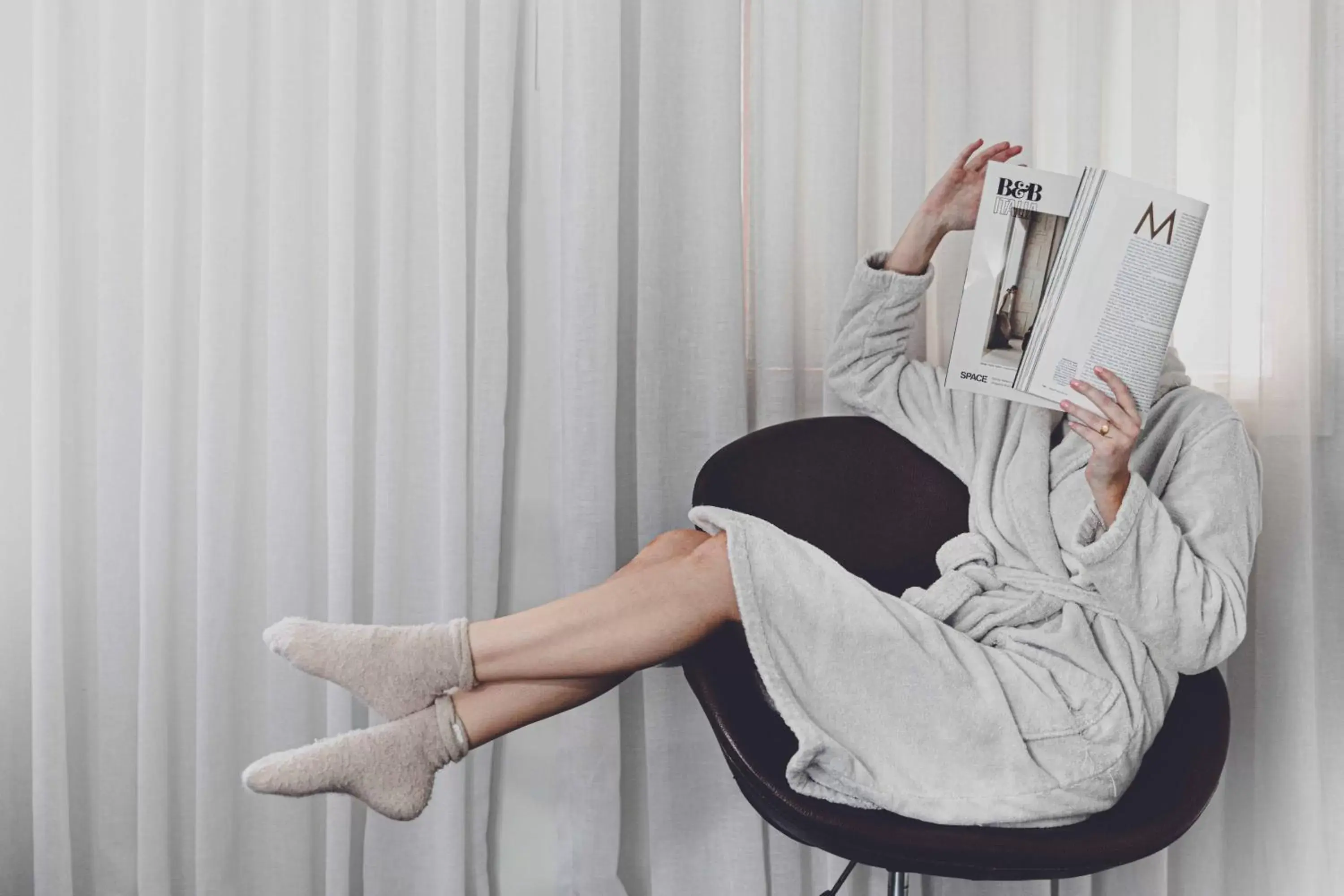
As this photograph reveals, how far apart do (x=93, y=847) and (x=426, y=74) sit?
1.42m

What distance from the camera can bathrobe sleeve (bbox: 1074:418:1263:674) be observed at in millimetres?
1152

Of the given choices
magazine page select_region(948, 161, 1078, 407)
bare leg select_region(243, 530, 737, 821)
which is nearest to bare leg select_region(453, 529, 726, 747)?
bare leg select_region(243, 530, 737, 821)

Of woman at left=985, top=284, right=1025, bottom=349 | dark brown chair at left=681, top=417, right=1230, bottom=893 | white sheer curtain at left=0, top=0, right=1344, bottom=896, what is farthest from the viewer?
white sheer curtain at left=0, top=0, right=1344, bottom=896

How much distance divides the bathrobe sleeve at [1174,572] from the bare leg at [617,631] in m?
0.44

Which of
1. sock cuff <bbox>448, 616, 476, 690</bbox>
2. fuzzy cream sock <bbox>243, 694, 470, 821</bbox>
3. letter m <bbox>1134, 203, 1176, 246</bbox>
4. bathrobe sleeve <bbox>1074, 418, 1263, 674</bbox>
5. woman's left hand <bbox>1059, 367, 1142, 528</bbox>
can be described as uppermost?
letter m <bbox>1134, 203, 1176, 246</bbox>

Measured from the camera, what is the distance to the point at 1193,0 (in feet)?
5.19

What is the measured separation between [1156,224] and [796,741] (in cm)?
76

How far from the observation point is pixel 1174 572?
1.15 meters

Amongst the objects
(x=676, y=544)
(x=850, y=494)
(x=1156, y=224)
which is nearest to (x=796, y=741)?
(x=676, y=544)

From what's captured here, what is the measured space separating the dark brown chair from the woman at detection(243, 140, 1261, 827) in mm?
38

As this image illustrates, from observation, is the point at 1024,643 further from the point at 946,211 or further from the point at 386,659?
the point at 386,659

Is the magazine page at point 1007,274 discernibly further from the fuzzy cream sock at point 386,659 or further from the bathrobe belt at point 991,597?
the fuzzy cream sock at point 386,659

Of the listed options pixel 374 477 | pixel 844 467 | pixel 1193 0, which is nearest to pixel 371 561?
pixel 374 477

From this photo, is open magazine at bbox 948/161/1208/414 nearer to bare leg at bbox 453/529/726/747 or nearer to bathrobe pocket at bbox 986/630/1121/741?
bathrobe pocket at bbox 986/630/1121/741
